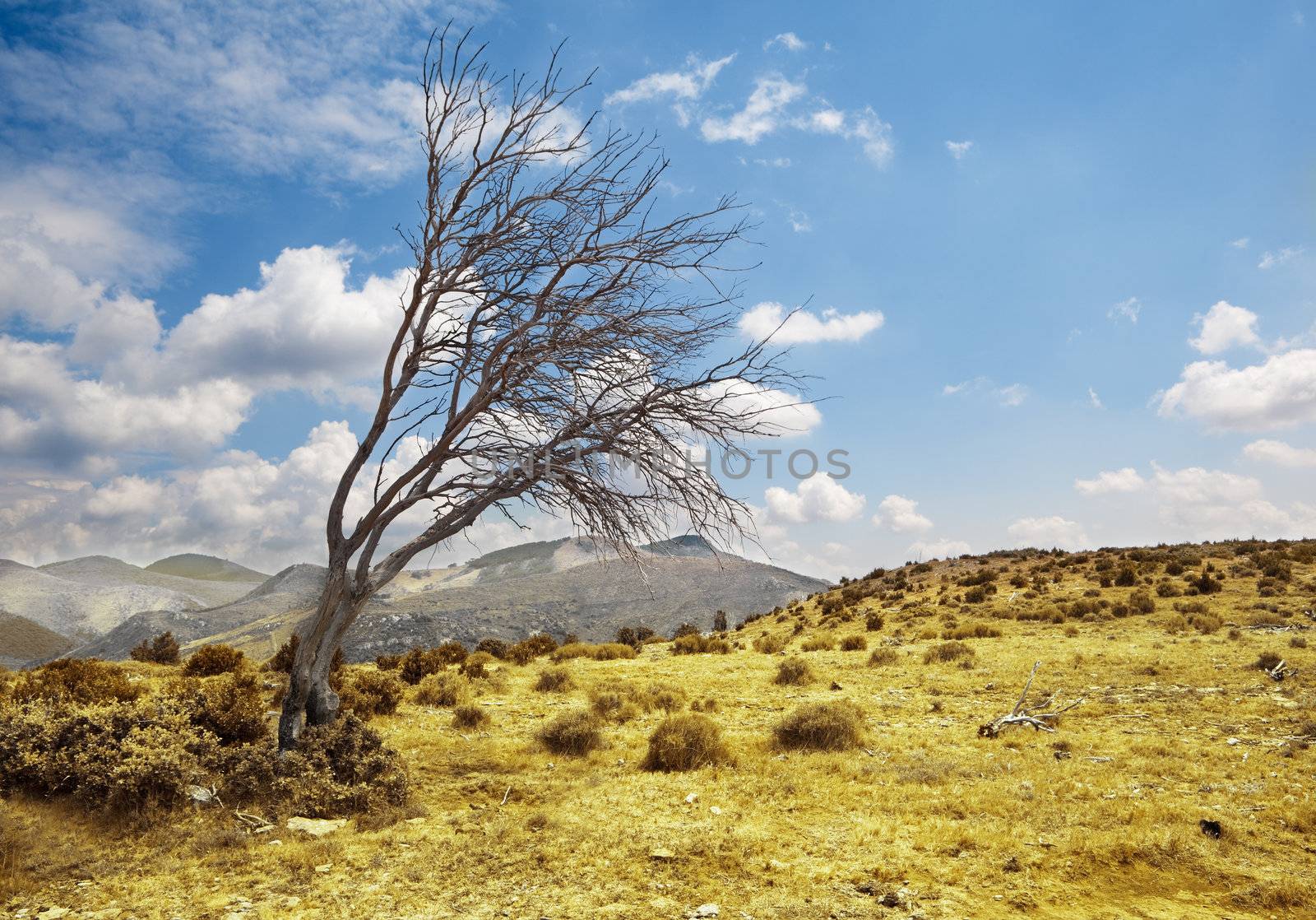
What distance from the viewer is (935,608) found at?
28250mm

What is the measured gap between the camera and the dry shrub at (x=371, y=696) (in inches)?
481

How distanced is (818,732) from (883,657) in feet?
30.9

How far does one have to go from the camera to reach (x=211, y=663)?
16094mm

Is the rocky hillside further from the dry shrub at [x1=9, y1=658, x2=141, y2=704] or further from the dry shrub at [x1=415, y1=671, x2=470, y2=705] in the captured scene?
the dry shrub at [x1=9, y1=658, x2=141, y2=704]

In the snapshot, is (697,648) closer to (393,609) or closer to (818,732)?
(818,732)

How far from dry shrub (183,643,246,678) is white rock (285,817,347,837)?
10659 millimetres

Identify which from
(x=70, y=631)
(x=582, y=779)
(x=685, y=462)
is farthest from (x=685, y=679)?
(x=70, y=631)

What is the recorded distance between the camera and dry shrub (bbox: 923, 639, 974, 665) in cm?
1806

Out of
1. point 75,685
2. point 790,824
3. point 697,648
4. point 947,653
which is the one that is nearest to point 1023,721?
point 790,824

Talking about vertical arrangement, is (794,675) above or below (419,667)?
below

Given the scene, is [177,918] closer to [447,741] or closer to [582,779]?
[582,779]

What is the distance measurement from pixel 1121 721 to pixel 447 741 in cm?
1043

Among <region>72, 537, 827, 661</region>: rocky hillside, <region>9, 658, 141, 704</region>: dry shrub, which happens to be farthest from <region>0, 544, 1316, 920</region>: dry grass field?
<region>72, 537, 827, 661</region>: rocky hillside

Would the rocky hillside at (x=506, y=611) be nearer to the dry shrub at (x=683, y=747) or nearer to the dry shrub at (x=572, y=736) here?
the dry shrub at (x=572, y=736)
